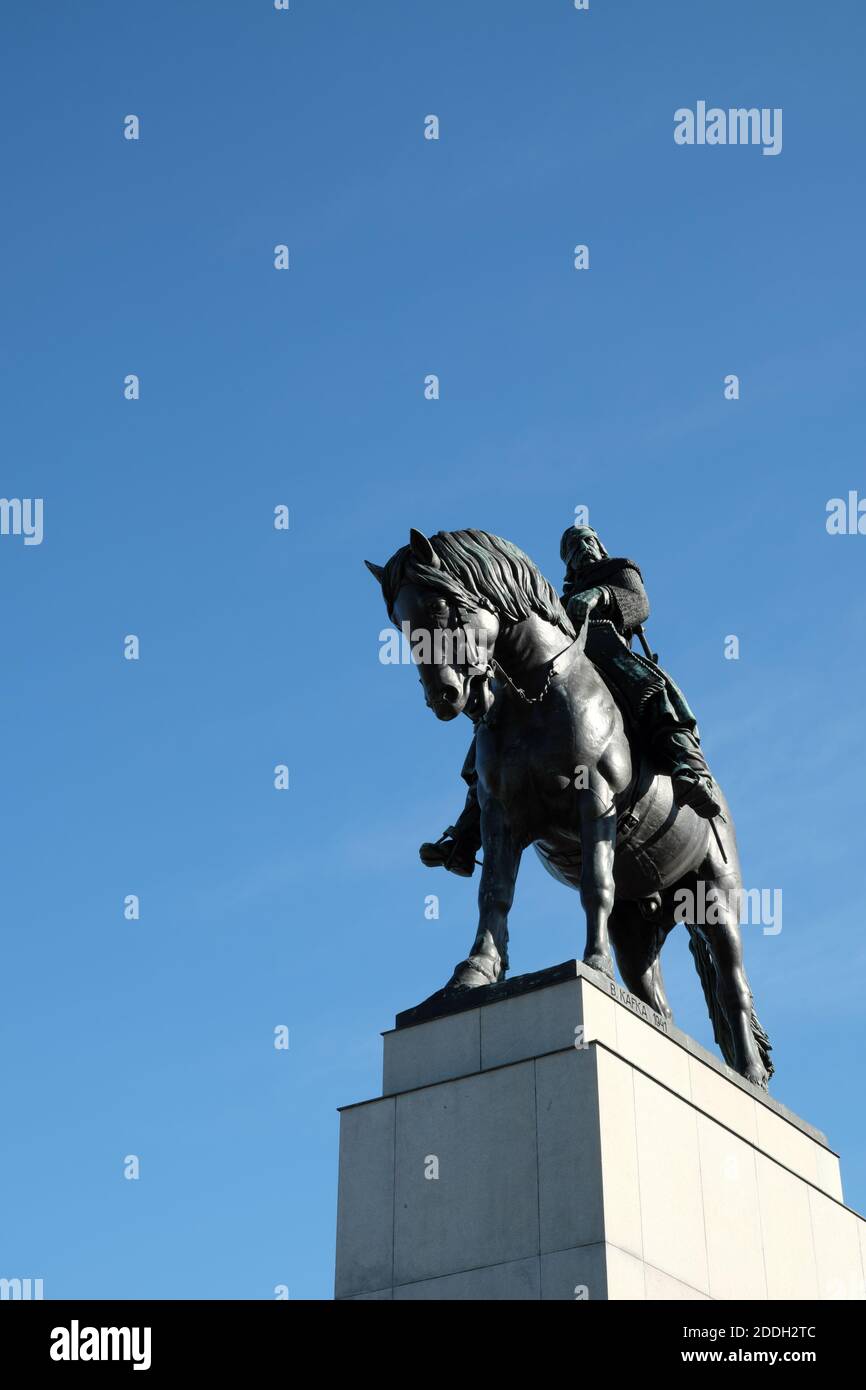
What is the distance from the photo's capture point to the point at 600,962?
12.3 meters

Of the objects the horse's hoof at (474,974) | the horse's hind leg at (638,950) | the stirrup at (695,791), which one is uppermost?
the stirrup at (695,791)

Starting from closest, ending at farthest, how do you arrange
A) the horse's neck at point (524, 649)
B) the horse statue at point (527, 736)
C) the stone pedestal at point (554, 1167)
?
the stone pedestal at point (554, 1167) < the horse statue at point (527, 736) < the horse's neck at point (524, 649)

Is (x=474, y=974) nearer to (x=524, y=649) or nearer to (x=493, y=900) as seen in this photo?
(x=493, y=900)

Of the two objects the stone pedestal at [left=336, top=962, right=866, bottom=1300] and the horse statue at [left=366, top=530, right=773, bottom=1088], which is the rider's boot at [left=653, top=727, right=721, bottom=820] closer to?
the horse statue at [left=366, top=530, right=773, bottom=1088]

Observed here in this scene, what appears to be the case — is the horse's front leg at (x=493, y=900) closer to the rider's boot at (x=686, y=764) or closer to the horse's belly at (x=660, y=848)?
the horse's belly at (x=660, y=848)

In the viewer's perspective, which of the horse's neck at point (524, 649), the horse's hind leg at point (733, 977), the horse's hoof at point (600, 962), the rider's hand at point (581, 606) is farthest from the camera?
the horse's hind leg at point (733, 977)

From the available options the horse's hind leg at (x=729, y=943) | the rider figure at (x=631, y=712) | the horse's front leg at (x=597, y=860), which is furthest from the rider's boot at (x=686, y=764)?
the horse's hind leg at (x=729, y=943)

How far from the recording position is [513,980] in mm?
12086

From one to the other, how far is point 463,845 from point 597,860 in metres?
1.50

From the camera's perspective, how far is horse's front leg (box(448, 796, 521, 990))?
12.5 meters

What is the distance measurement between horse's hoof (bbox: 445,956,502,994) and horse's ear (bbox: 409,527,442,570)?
2850 millimetres

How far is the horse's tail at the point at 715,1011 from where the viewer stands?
14.8m

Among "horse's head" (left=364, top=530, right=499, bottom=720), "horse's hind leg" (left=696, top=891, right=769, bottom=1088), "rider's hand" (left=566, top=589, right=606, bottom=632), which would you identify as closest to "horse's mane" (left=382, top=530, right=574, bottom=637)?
"horse's head" (left=364, top=530, right=499, bottom=720)
